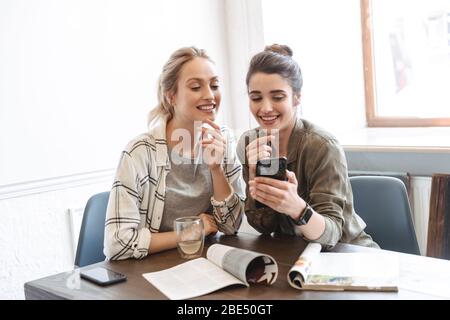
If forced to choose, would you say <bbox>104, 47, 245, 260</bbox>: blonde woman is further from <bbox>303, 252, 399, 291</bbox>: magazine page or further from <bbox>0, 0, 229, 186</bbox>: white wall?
<bbox>0, 0, 229, 186</bbox>: white wall

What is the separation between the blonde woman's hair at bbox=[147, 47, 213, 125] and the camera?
74.7 inches

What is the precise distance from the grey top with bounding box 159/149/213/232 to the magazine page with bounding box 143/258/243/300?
0.31 m

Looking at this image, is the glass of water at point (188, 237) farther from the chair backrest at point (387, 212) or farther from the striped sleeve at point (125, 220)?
the chair backrest at point (387, 212)

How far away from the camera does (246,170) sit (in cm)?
194

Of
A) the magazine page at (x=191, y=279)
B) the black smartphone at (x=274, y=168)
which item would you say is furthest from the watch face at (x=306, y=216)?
the magazine page at (x=191, y=279)

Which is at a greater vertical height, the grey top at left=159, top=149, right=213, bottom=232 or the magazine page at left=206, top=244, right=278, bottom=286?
the grey top at left=159, top=149, right=213, bottom=232

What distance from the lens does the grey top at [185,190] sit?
1.83m

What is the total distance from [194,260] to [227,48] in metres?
1.81

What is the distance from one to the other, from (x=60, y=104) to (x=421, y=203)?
1.61 meters

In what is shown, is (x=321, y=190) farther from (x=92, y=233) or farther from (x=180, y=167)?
(x=92, y=233)

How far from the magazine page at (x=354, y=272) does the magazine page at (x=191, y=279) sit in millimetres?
187

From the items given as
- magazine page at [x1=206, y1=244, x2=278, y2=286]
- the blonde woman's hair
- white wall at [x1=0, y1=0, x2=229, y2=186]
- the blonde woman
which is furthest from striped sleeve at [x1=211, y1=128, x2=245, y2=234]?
white wall at [x1=0, y1=0, x2=229, y2=186]

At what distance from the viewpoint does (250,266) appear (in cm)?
141

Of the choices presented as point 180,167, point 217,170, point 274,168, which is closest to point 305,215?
point 274,168
